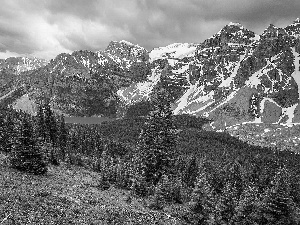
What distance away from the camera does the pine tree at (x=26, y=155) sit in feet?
107

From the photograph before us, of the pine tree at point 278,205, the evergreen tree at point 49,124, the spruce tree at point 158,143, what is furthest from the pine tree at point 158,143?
the evergreen tree at point 49,124

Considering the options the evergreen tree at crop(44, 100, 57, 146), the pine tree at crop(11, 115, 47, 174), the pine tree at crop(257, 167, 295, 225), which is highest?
the evergreen tree at crop(44, 100, 57, 146)

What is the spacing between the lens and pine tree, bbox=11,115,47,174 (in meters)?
32.6

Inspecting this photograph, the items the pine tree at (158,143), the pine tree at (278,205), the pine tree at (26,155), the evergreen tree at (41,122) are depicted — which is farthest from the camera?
the evergreen tree at (41,122)

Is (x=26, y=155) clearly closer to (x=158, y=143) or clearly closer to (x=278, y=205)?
(x=158, y=143)

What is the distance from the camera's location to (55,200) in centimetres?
2088

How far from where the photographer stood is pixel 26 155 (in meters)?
32.9

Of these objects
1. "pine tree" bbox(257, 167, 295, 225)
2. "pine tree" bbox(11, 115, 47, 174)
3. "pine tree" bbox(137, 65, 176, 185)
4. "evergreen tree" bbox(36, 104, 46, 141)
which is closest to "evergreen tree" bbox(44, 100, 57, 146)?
"evergreen tree" bbox(36, 104, 46, 141)

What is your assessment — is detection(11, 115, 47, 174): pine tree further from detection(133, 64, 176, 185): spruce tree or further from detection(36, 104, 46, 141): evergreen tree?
detection(36, 104, 46, 141): evergreen tree

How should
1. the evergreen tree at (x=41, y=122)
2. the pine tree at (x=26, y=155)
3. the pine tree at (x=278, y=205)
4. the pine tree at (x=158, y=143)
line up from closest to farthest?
the pine tree at (x=278, y=205)
the pine tree at (x=26, y=155)
the pine tree at (x=158, y=143)
the evergreen tree at (x=41, y=122)

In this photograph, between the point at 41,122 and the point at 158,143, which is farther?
the point at 41,122

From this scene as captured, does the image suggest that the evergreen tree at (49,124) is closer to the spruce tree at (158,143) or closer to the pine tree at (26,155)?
the pine tree at (26,155)

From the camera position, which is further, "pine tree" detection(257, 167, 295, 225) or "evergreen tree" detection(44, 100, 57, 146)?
"evergreen tree" detection(44, 100, 57, 146)

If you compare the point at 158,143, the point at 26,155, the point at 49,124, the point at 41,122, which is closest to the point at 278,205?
the point at 158,143
